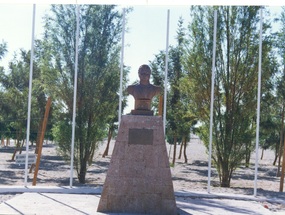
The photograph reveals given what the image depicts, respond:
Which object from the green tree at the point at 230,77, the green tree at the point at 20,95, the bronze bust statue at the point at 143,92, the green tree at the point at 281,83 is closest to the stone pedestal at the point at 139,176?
the bronze bust statue at the point at 143,92

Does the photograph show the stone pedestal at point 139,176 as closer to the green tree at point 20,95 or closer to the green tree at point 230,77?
the green tree at point 230,77

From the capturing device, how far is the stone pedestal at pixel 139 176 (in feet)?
19.0

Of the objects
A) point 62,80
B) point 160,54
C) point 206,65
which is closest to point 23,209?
point 62,80

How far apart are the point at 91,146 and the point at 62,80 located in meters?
2.12

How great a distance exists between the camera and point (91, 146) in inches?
418

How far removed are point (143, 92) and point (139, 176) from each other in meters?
1.34

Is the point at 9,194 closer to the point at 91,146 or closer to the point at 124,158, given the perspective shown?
the point at 124,158

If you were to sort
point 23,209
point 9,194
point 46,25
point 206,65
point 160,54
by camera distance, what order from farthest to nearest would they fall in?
point 160,54 < point 46,25 < point 206,65 < point 9,194 < point 23,209

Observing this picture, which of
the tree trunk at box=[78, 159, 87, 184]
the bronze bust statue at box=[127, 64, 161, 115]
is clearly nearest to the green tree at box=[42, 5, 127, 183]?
the tree trunk at box=[78, 159, 87, 184]

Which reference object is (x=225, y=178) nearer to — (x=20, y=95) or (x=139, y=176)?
(x=139, y=176)

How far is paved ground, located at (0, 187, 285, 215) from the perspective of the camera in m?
5.73

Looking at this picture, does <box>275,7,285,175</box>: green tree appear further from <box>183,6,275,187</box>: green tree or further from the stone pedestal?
the stone pedestal

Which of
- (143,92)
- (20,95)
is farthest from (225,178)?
(20,95)

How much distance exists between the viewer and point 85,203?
6.34 metres
